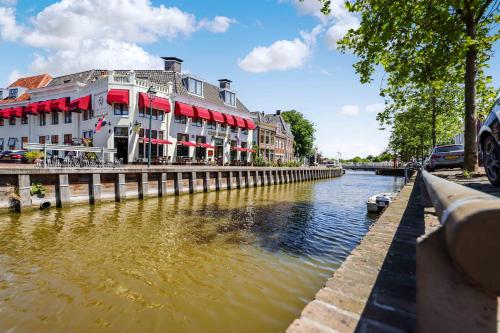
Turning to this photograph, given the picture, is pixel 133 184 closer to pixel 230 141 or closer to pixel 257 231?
pixel 257 231

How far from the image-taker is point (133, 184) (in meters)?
17.2

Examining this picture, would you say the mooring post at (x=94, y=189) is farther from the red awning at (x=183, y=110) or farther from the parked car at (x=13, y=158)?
the red awning at (x=183, y=110)

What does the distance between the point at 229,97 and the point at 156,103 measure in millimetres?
14185

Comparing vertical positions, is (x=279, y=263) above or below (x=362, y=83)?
below

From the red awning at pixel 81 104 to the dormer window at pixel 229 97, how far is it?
1653 centimetres

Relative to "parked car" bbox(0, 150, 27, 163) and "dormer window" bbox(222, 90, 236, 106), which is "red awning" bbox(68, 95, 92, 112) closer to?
"parked car" bbox(0, 150, 27, 163)

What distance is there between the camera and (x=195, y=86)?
33656 millimetres

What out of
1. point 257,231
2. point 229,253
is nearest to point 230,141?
point 257,231

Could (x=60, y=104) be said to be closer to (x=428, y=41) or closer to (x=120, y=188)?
(x=120, y=188)

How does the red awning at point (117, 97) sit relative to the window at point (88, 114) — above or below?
above

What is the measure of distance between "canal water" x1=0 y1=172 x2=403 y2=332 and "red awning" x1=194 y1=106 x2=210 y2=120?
2092 centimetres

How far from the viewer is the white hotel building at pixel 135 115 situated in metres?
26.2

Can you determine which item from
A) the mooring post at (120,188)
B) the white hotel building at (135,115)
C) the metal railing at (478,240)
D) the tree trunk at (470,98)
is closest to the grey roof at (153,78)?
the white hotel building at (135,115)

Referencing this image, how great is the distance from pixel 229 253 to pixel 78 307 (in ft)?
11.5
